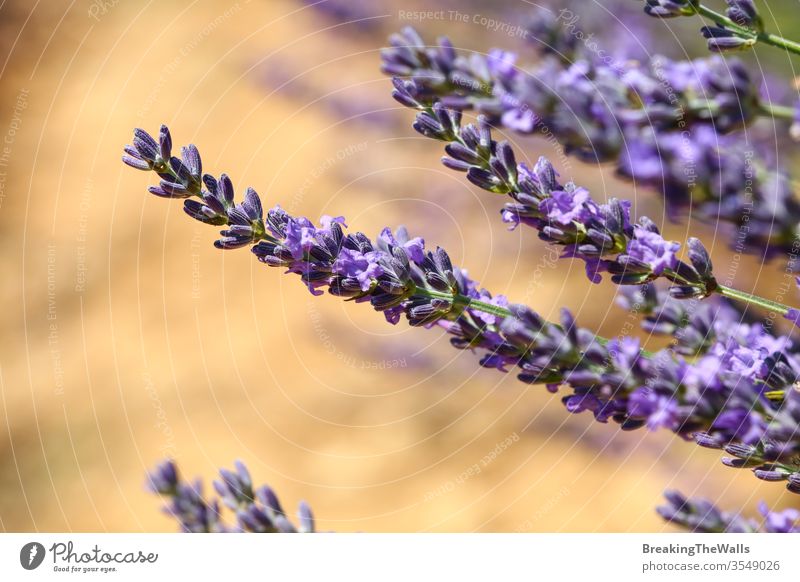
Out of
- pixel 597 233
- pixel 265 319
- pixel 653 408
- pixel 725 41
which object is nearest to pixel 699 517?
pixel 653 408

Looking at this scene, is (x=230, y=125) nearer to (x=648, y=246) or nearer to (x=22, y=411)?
(x=22, y=411)

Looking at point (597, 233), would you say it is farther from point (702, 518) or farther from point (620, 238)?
point (702, 518)

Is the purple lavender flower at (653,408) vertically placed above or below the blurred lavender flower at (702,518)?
above

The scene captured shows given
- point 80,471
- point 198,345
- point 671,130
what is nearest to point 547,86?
point 671,130

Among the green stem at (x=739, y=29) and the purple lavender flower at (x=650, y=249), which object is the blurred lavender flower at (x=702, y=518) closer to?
the purple lavender flower at (x=650, y=249)

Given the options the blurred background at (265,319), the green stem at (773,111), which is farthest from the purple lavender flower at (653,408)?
the blurred background at (265,319)

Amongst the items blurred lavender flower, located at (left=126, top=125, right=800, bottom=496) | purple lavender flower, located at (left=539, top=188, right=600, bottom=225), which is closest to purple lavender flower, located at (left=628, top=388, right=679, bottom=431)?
blurred lavender flower, located at (left=126, top=125, right=800, bottom=496)

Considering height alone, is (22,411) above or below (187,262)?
below
